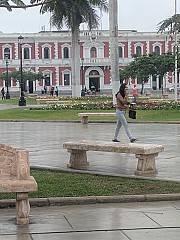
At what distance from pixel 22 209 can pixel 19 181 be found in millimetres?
340

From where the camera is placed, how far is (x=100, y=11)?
4878 cm

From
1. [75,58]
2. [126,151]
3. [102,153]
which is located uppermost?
[75,58]

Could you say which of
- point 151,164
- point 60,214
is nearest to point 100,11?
point 151,164

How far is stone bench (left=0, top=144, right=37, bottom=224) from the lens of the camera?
7555 millimetres

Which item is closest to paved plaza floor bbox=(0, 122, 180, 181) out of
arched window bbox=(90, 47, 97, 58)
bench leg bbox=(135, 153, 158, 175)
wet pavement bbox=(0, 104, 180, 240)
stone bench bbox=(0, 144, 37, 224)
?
wet pavement bbox=(0, 104, 180, 240)

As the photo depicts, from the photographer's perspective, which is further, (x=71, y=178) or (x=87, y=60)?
(x=87, y=60)

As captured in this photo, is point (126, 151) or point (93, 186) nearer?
point (93, 186)

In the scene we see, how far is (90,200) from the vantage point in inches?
346

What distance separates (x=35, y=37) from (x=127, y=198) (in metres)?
73.6

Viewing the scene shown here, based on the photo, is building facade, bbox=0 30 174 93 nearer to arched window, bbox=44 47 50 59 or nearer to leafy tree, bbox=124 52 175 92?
arched window, bbox=44 47 50 59

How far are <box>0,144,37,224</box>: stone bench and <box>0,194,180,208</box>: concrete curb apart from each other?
65 centimetres

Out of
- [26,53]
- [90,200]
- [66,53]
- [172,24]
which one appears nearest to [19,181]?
[90,200]

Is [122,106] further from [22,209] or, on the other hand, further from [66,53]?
[66,53]

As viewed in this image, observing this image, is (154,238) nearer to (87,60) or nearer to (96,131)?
(96,131)
